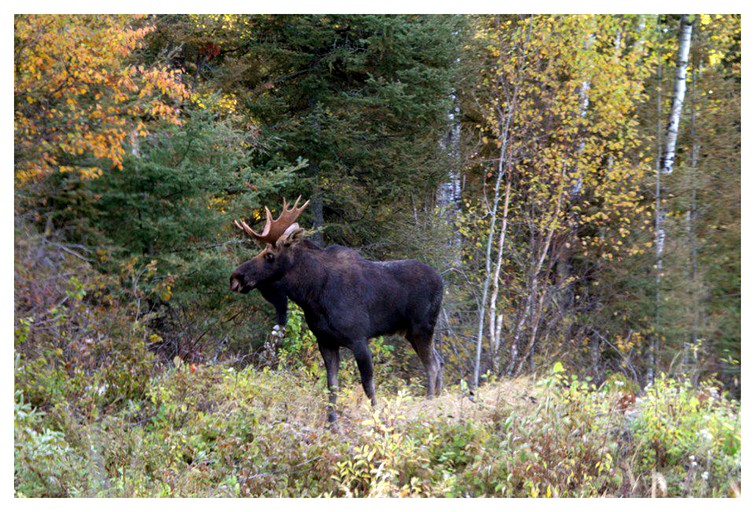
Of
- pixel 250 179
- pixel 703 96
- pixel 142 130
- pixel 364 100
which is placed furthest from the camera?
pixel 364 100

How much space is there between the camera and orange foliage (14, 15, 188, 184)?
7016mm

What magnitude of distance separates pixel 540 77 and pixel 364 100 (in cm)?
234

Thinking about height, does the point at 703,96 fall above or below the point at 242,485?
above

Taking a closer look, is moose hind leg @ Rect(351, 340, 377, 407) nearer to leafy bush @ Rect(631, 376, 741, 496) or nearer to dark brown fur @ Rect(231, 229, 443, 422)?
dark brown fur @ Rect(231, 229, 443, 422)

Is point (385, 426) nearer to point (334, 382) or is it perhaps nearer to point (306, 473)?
point (306, 473)

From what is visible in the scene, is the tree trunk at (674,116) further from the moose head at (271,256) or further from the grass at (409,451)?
the moose head at (271,256)

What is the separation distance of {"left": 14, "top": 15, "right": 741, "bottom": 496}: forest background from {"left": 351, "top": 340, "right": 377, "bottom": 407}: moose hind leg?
238 millimetres

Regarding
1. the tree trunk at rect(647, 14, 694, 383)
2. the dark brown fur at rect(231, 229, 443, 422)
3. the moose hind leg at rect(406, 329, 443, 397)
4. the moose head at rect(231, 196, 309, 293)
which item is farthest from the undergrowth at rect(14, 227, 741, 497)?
the tree trunk at rect(647, 14, 694, 383)

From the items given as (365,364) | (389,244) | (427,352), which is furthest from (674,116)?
(365,364)

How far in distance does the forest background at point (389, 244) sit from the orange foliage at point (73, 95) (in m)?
0.02

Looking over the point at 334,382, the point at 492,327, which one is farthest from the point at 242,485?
the point at 492,327

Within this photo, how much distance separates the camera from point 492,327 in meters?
10.0

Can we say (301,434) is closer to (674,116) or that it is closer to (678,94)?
(674,116)

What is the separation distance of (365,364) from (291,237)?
1.44 meters
